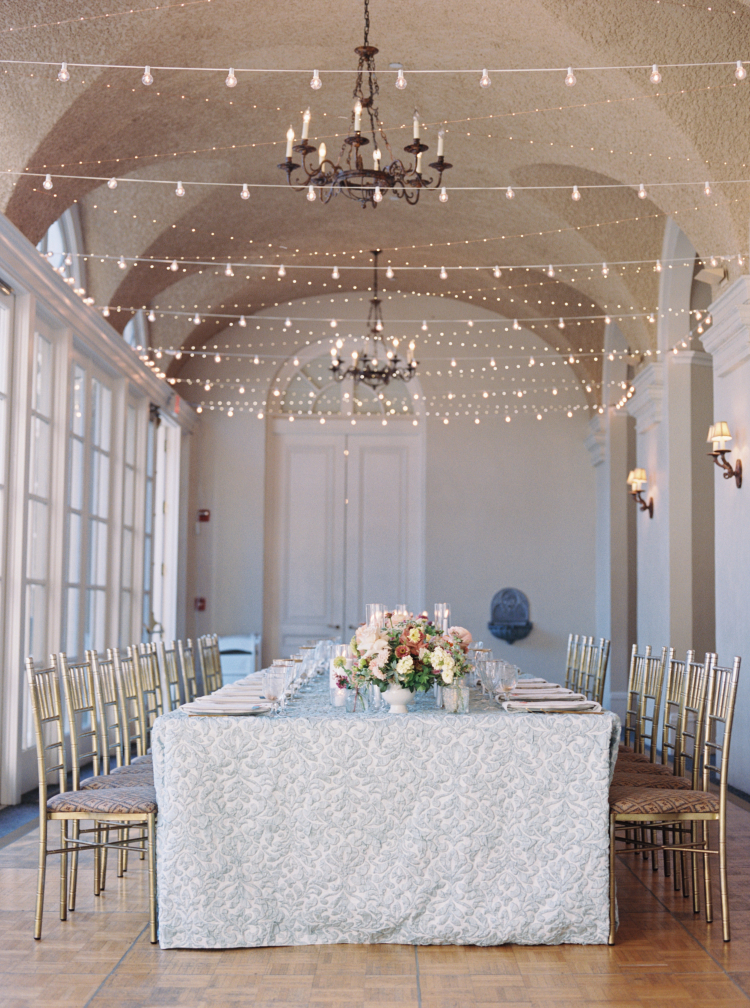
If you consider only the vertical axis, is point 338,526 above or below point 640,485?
below

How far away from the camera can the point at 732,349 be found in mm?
6449

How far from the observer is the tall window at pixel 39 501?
660cm

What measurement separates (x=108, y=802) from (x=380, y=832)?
0.98 metres

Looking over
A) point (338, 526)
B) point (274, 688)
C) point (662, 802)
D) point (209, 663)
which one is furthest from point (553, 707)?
point (338, 526)

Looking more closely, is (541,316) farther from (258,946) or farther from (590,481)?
(258,946)

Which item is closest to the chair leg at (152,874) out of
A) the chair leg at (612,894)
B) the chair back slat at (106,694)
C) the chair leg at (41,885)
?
the chair leg at (41,885)

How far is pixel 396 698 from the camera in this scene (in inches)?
147

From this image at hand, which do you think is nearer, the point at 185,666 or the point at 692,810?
the point at 692,810

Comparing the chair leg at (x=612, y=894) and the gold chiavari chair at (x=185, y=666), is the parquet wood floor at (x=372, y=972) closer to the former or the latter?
the chair leg at (x=612, y=894)

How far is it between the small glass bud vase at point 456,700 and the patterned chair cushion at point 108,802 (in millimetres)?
1113

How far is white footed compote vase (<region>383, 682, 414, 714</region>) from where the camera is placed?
3.72 meters

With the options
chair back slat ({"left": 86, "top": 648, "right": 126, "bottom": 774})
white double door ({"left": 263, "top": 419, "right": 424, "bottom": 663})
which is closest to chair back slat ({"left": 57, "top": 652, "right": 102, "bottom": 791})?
chair back slat ({"left": 86, "top": 648, "right": 126, "bottom": 774})

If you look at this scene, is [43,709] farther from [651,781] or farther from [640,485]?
[640,485]

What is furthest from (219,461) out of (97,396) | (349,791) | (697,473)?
(349,791)
